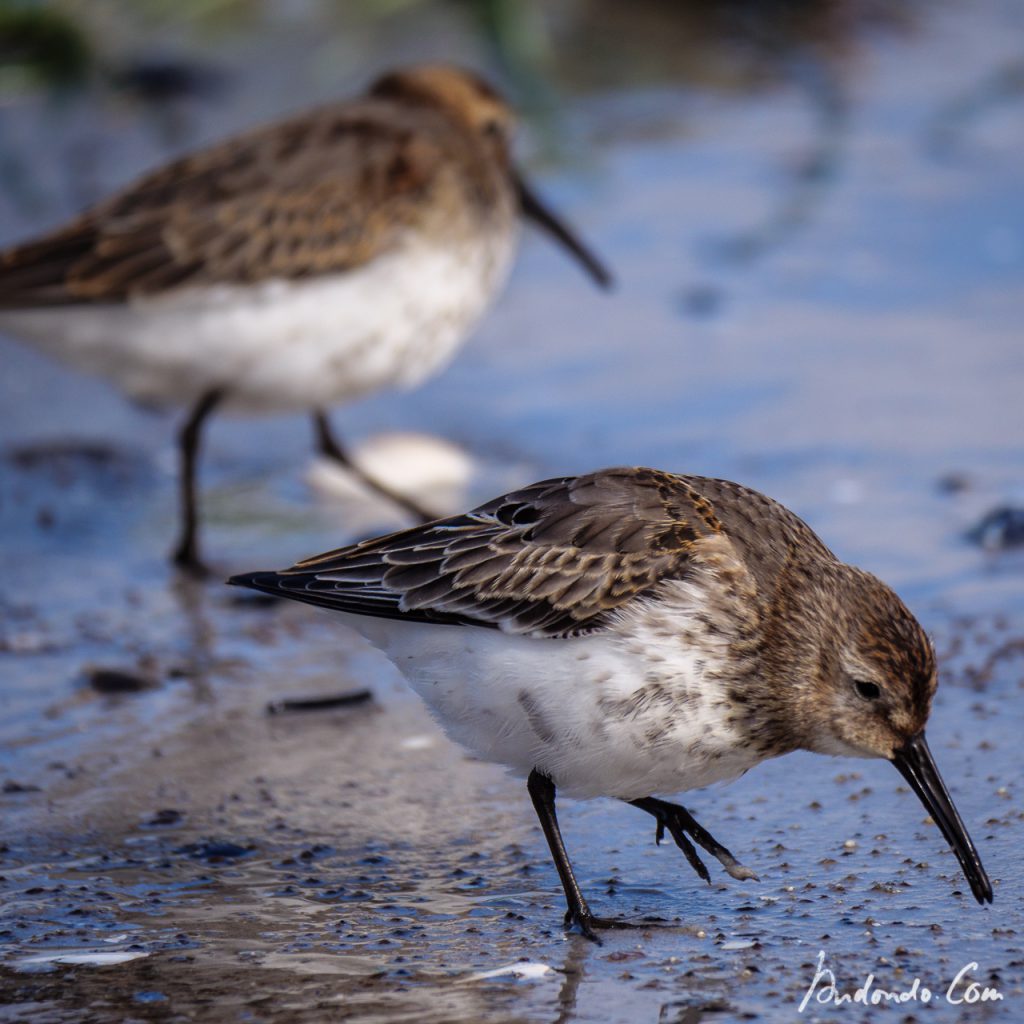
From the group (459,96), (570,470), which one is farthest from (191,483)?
(459,96)

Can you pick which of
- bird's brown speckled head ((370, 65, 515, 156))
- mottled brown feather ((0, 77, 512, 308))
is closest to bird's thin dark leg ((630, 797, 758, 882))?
mottled brown feather ((0, 77, 512, 308))

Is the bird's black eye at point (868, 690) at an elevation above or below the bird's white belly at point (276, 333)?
below

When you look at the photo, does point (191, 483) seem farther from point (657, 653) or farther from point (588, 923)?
point (588, 923)

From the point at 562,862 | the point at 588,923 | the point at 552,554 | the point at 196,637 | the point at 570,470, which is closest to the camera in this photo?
the point at 588,923

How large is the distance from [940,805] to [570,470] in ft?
12.0

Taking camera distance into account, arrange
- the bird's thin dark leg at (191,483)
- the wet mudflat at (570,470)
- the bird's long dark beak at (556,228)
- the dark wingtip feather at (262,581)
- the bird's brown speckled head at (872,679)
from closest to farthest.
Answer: the wet mudflat at (570,470) < the bird's brown speckled head at (872,679) < the dark wingtip feather at (262,581) < the bird's thin dark leg at (191,483) < the bird's long dark beak at (556,228)

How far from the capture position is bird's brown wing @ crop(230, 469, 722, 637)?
15.1ft

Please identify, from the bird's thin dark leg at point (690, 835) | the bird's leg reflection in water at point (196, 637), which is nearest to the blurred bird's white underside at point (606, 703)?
the bird's thin dark leg at point (690, 835)

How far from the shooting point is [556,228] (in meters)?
8.95

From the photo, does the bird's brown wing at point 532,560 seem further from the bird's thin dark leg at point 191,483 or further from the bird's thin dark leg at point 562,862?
the bird's thin dark leg at point 191,483

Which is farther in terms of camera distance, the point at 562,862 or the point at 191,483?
the point at 191,483

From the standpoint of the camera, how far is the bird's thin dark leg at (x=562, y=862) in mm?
4391

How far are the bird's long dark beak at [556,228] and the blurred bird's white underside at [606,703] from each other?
4.52 m

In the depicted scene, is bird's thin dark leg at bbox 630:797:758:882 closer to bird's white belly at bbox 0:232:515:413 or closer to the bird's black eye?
the bird's black eye
